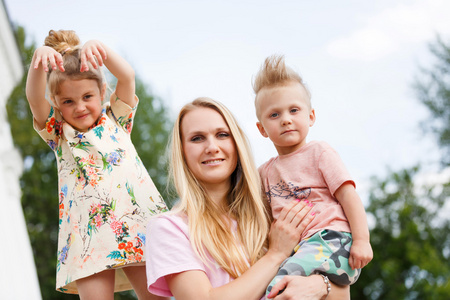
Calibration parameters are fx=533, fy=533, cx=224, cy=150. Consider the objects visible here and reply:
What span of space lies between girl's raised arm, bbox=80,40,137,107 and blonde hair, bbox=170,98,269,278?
409 mm

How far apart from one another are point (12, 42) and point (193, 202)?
394 inches

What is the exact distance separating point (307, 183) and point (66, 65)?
130 cm

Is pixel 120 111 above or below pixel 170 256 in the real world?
above

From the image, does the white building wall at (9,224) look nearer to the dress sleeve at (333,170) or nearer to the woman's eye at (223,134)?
the woman's eye at (223,134)

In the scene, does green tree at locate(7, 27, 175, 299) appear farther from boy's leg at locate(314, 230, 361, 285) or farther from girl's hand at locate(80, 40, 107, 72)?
boy's leg at locate(314, 230, 361, 285)

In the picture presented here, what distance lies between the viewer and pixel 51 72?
269 cm

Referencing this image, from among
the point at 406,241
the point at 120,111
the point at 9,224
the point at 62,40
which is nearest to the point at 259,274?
the point at 120,111

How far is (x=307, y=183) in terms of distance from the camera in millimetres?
2336

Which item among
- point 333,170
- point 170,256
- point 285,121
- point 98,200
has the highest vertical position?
point 285,121

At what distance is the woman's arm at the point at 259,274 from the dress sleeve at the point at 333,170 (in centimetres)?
15

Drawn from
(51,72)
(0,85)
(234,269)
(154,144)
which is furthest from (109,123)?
(154,144)

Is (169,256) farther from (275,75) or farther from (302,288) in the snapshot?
(275,75)

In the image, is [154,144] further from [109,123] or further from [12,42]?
[109,123]

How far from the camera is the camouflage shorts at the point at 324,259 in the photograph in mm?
2113
